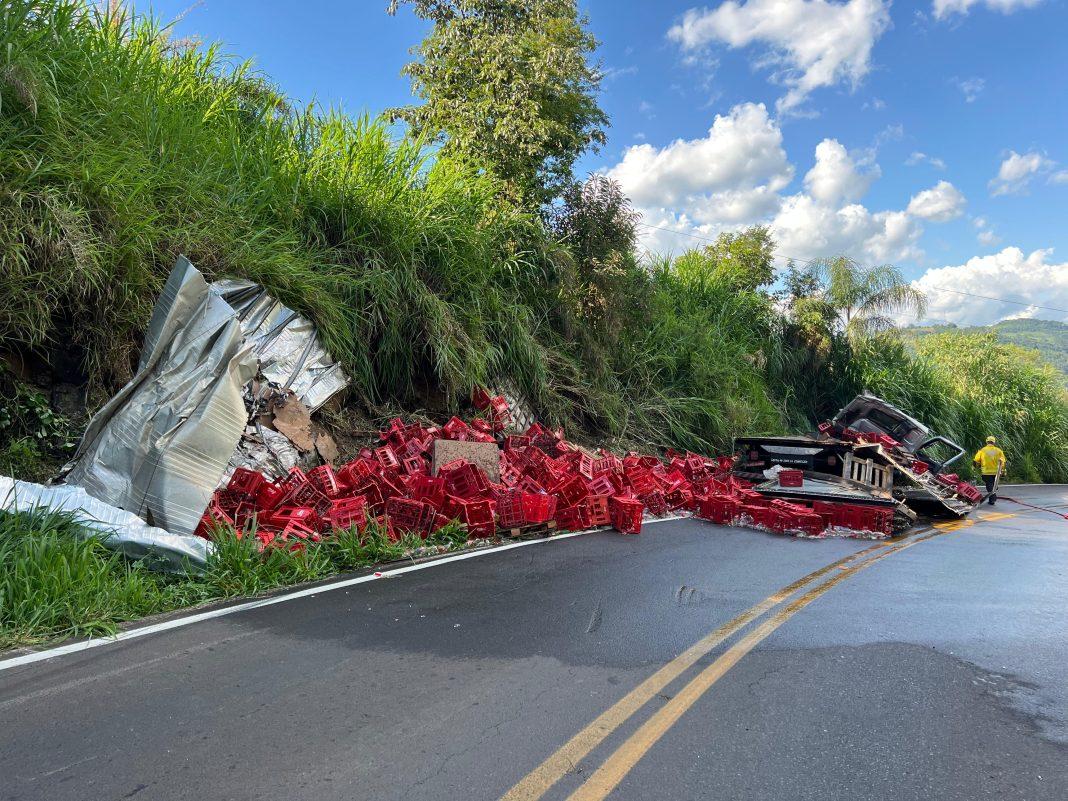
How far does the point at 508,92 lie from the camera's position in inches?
615

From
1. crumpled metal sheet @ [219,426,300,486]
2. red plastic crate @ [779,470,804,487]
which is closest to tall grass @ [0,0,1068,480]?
crumpled metal sheet @ [219,426,300,486]

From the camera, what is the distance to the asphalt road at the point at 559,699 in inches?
121

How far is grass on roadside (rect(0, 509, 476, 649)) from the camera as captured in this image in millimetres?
4660

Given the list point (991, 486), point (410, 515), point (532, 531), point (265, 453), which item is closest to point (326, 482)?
point (410, 515)

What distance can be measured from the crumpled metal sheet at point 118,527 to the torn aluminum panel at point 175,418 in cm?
55

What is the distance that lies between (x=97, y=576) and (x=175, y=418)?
6.61ft

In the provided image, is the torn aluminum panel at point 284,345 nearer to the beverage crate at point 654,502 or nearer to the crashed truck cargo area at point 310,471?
the crashed truck cargo area at point 310,471

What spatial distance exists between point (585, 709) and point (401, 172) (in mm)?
11209

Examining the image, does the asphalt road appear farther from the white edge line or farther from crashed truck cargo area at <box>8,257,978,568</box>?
crashed truck cargo area at <box>8,257,978,568</box>

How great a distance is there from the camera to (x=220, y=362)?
23.6 ft

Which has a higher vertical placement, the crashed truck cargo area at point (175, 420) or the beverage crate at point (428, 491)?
the crashed truck cargo area at point (175, 420)

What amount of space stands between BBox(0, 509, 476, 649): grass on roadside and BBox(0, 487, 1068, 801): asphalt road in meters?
0.53

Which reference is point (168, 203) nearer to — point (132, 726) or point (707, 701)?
point (132, 726)

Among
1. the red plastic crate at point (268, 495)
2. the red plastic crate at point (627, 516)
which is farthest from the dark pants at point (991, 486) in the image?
the red plastic crate at point (268, 495)
